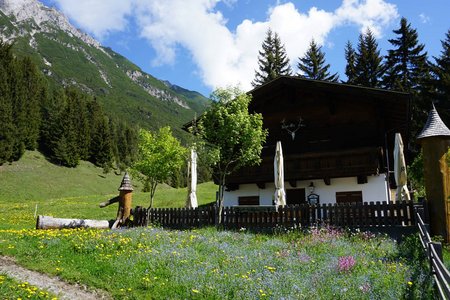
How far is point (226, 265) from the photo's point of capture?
28.9 feet

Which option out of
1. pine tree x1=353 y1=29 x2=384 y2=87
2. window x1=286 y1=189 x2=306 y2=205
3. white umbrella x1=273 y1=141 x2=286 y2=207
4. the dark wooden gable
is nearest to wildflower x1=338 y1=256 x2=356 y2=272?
white umbrella x1=273 y1=141 x2=286 y2=207

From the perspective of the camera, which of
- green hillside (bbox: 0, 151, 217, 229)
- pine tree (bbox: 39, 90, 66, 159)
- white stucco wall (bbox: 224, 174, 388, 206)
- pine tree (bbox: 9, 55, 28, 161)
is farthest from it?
pine tree (bbox: 39, 90, 66, 159)

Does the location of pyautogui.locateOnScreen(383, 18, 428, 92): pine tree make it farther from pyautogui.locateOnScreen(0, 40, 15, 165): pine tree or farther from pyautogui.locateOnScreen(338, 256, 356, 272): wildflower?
pyautogui.locateOnScreen(0, 40, 15, 165): pine tree

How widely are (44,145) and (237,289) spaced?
77592 millimetres

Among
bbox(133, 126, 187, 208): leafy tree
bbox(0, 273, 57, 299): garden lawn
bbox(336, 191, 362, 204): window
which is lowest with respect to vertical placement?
bbox(0, 273, 57, 299): garden lawn

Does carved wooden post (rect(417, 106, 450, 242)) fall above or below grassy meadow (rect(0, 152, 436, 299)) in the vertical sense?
above

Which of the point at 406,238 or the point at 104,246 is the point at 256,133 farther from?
the point at 104,246

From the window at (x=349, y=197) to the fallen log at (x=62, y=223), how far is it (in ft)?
42.1

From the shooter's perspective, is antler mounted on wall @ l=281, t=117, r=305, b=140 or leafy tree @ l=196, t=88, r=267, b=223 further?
antler mounted on wall @ l=281, t=117, r=305, b=140

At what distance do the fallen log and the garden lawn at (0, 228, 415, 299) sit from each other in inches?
164

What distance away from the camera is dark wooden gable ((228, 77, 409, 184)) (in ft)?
65.1

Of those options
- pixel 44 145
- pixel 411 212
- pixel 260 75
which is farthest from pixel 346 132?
pixel 44 145

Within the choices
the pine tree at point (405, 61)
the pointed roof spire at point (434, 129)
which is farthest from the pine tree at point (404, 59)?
the pointed roof spire at point (434, 129)

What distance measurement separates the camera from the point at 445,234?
1210cm
